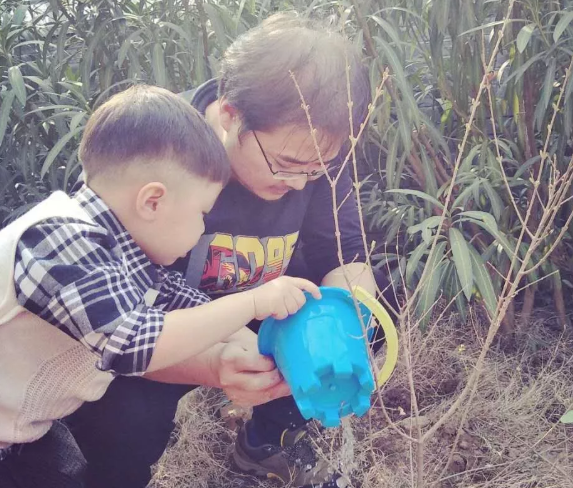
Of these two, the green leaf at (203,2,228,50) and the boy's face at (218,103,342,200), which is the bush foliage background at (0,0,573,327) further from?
the boy's face at (218,103,342,200)

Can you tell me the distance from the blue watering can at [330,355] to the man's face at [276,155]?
264 mm

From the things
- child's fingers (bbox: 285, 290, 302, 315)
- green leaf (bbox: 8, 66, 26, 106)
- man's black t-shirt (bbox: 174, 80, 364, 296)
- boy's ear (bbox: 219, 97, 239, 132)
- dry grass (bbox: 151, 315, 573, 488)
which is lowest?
dry grass (bbox: 151, 315, 573, 488)

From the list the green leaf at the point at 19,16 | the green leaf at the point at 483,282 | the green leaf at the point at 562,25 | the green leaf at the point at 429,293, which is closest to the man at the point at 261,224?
the green leaf at the point at 429,293

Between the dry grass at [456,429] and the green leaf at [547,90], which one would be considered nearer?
the dry grass at [456,429]

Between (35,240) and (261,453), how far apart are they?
2.92ft

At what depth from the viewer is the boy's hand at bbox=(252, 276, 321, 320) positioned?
42.5 inches

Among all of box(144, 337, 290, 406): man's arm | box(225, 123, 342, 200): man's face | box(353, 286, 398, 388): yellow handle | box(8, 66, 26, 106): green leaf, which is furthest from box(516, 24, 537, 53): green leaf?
box(8, 66, 26, 106): green leaf

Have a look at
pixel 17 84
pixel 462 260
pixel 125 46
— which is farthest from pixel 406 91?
pixel 17 84

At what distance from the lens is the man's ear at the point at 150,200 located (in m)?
1.06

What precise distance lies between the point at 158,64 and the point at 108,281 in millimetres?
1002

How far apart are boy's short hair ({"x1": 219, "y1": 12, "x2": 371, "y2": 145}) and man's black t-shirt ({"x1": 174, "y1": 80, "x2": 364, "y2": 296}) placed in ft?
0.50

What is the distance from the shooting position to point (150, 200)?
1.08 meters

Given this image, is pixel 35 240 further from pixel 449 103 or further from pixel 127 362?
pixel 449 103

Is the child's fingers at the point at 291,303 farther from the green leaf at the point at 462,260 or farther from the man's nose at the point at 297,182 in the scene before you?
the green leaf at the point at 462,260
